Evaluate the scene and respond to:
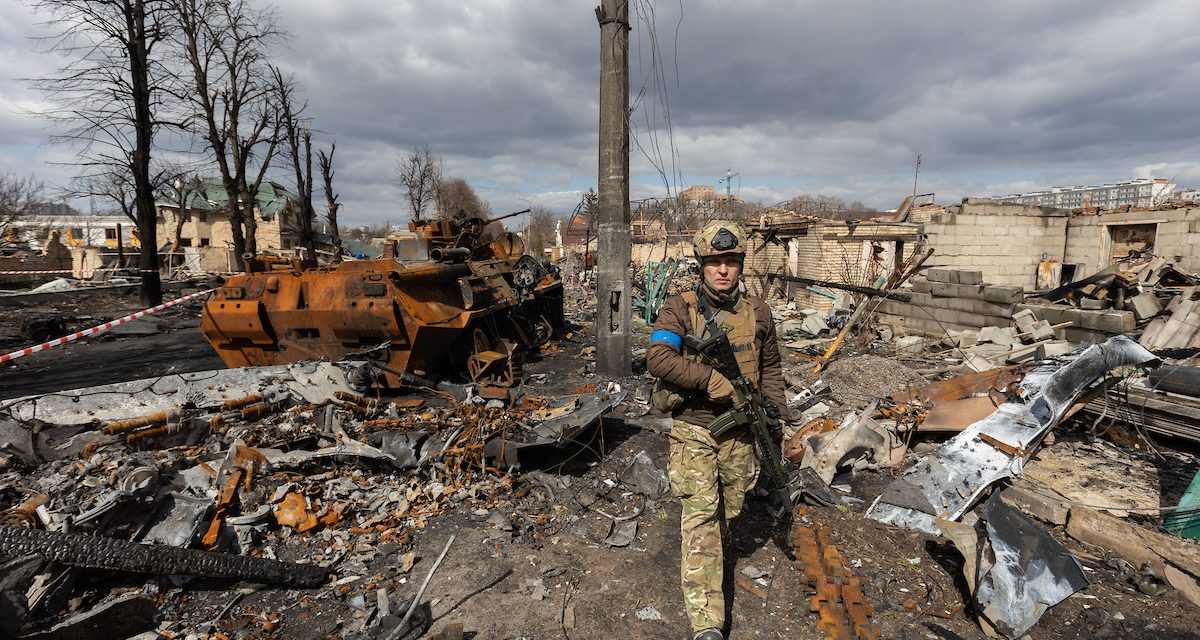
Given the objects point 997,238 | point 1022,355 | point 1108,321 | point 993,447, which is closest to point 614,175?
point 993,447

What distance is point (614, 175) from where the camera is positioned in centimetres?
667

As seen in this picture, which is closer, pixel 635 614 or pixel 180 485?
pixel 635 614

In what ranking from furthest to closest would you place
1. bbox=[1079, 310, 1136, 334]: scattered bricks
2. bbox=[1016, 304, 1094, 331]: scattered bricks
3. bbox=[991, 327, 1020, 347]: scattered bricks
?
1. bbox=[991, 327, 1020, 347]: scattered bricks
2. bbox=[1016, 304, 1094, 331]: scattered bricks
3. bbox=[1079, 310, 1136, 334]: scattered bricks

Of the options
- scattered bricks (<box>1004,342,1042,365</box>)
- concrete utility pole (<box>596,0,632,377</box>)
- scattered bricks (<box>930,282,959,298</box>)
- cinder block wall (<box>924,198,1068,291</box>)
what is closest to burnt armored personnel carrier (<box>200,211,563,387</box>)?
concrete utility pole (<box>596,0,632,377</box>)

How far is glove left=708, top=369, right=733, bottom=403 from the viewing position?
2.67 metres

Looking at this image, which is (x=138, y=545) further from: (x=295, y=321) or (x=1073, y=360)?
(x=1073, y=360)

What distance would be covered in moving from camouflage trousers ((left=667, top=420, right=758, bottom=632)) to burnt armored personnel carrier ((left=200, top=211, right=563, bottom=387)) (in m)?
4.05

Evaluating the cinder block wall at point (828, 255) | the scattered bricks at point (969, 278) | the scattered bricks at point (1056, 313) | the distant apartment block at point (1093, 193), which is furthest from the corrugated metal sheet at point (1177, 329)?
the distant apartment block at point (1093, 193)

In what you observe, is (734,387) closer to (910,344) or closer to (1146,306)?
(910,344)

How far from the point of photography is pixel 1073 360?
4.61 m

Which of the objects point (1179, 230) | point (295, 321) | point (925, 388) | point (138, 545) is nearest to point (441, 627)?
point (138, 545)

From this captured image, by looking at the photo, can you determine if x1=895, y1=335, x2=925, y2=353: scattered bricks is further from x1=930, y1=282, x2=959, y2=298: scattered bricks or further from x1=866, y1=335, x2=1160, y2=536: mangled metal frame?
x1=866, y1=335, x2=1160, y2=536: mangled metal frame

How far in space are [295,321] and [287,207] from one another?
3935 cm

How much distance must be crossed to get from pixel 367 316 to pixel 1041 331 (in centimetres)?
927
